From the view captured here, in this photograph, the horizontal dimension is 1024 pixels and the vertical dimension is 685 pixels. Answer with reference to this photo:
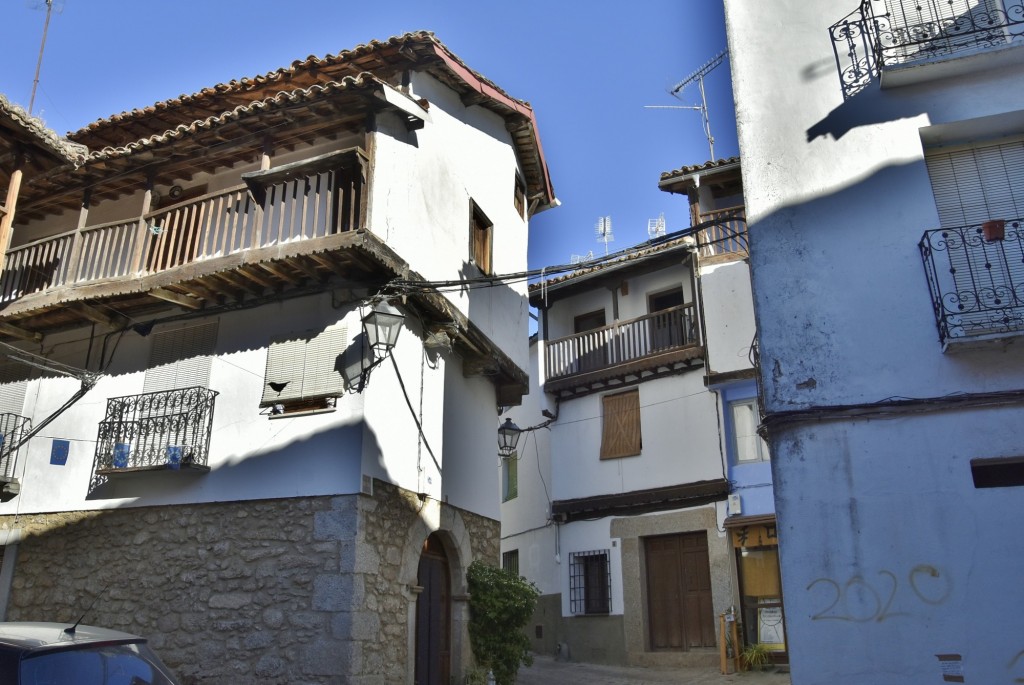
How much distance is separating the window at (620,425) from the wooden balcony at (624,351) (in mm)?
434

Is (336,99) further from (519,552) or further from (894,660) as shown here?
(519,552)

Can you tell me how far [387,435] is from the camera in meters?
9.94

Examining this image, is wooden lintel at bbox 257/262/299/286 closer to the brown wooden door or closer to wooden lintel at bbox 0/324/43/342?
wooden lintel at bbox 0/324/43/342

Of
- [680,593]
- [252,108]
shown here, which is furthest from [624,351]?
[252,108]

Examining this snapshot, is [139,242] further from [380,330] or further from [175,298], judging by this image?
[380,330]

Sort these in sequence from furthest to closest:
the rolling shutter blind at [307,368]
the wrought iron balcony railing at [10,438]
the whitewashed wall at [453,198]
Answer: the wrought iron balcony railing at [10,438] → the whitewashed wall at [453,198] → the rolling shutter blind at [307,368]

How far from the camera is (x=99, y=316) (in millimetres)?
11336


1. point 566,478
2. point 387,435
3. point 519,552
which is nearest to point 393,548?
point 387,435

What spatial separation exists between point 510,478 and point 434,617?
1062cm

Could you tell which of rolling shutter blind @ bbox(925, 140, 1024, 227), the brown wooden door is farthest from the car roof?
the brown wooden door

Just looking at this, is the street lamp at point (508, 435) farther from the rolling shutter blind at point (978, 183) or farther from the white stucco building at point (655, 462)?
the rolling shutter blind at point (978, 183)

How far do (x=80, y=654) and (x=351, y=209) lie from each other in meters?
6.20

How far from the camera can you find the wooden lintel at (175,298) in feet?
34.3

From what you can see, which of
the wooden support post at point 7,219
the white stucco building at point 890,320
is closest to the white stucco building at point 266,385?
the wooden support post at point 7,219
